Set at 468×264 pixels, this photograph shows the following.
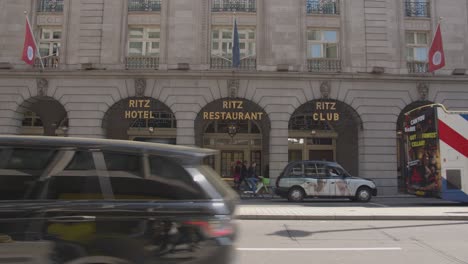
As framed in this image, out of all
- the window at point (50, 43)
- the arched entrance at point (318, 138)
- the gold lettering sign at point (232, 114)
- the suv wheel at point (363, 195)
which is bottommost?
the suv wheel at point (363, 195)

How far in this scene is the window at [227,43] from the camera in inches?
1001

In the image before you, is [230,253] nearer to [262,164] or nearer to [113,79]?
[113,79]

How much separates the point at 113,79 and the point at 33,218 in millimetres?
21734

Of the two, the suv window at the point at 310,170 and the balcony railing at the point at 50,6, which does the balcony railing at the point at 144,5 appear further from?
the suv window at the point at 310,170

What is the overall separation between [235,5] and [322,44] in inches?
225

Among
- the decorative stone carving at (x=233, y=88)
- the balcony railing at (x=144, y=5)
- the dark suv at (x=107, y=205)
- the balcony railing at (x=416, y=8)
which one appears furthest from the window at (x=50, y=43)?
the dark suv at (x=107, y=205)

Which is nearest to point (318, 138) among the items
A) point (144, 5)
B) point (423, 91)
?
point (423, 91)

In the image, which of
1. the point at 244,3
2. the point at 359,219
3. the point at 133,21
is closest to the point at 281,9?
the point at 244,3

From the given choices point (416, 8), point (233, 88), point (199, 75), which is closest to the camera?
point (233, 88)

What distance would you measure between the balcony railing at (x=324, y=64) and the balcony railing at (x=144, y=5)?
31.5ft

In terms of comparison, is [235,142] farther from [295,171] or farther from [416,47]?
[416,47]

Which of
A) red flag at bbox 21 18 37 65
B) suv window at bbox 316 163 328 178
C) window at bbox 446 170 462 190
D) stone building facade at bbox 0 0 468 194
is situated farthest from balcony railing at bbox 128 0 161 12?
window at bbox 446 170 462 190

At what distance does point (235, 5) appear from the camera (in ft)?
83.7

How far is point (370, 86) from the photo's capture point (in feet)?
81.8
